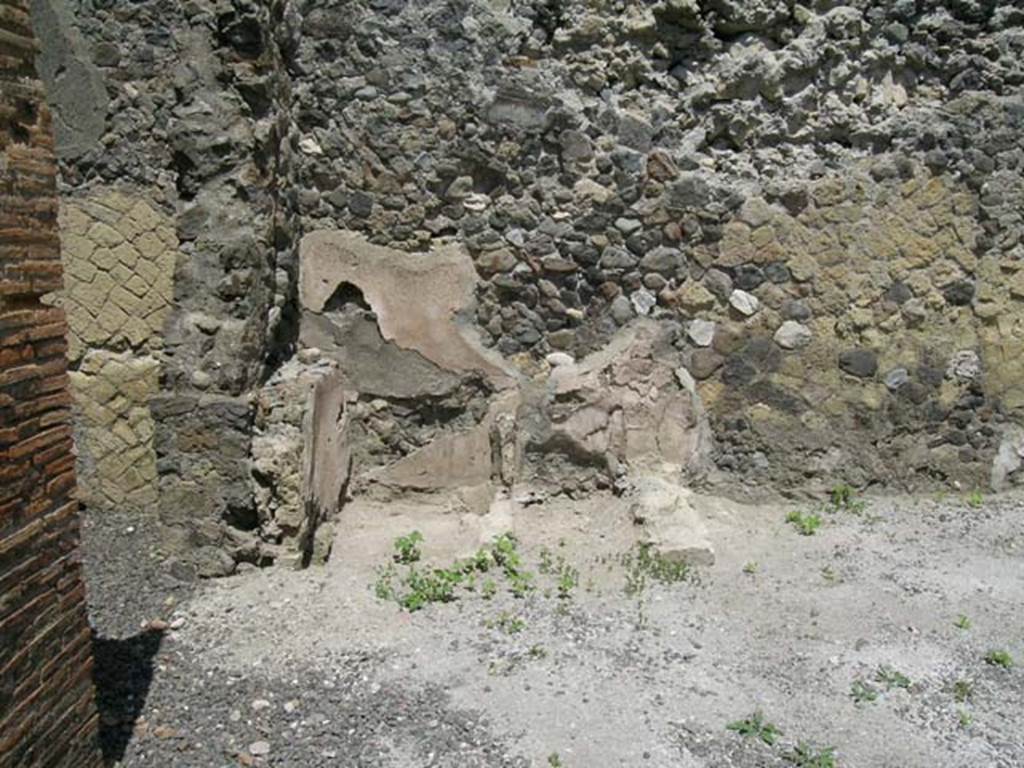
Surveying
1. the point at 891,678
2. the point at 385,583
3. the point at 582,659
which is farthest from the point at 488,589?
the point at 891,678

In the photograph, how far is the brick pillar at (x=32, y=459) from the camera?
2.08 meters

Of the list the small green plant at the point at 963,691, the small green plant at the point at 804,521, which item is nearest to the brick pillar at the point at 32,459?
the small green plant at the point at 963,691

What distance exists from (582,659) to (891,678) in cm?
110

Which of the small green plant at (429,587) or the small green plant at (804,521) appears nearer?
the small green plant at (429,587)

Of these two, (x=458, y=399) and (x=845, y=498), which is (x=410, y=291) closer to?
(x=458, y=399)

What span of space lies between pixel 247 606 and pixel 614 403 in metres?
2.05

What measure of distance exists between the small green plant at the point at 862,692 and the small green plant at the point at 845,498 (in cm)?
164

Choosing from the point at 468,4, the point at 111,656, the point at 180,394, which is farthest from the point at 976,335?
the point at 111,656

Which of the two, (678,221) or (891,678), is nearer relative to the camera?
(891,678)

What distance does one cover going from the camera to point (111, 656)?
→ 3133 millimetres

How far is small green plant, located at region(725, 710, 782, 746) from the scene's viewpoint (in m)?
2.78

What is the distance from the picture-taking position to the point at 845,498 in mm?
4664

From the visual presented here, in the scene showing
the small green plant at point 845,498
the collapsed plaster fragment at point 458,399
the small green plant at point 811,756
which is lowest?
the small green plant at point 811,756

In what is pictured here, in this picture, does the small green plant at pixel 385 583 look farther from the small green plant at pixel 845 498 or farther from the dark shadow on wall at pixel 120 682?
the small green plant at pixel 845 498
